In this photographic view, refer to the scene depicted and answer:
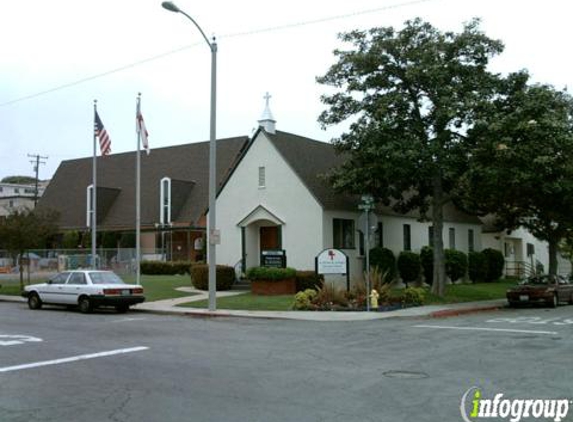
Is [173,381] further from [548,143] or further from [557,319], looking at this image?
[548,143]

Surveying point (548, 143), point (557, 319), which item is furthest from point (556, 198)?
point (557, 319)

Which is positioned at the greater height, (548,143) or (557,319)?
(548,143)

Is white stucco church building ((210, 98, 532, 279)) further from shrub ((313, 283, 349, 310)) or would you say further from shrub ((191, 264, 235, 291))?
shrub ((313, 283, 349, 310))

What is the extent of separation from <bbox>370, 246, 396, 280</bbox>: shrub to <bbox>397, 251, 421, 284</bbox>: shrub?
4.85 ft

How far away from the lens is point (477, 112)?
1017 inches

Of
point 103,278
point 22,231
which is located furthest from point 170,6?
point 22,231

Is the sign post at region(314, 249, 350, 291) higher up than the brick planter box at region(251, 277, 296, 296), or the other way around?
the sign post at region(314, 249, 350, 291)

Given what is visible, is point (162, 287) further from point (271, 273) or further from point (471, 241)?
point (471, 241)

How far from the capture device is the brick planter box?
27859 millimetres

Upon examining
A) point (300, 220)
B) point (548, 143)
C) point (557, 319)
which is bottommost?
point (557, 319)

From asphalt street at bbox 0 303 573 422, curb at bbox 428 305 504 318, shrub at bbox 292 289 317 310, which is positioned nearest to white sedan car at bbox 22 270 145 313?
asphalt street at bbox 0 303 573 422

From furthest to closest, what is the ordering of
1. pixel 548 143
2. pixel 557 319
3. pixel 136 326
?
1. pixel 548 143
2. pixel 557 319
3. pixel 136 326

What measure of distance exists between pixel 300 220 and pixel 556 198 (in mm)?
11550

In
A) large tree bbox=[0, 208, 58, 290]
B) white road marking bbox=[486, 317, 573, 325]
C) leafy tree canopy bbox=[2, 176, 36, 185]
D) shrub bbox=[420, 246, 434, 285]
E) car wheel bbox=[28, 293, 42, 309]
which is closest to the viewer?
white road marking bbox=[486, 317, 573, 325]
